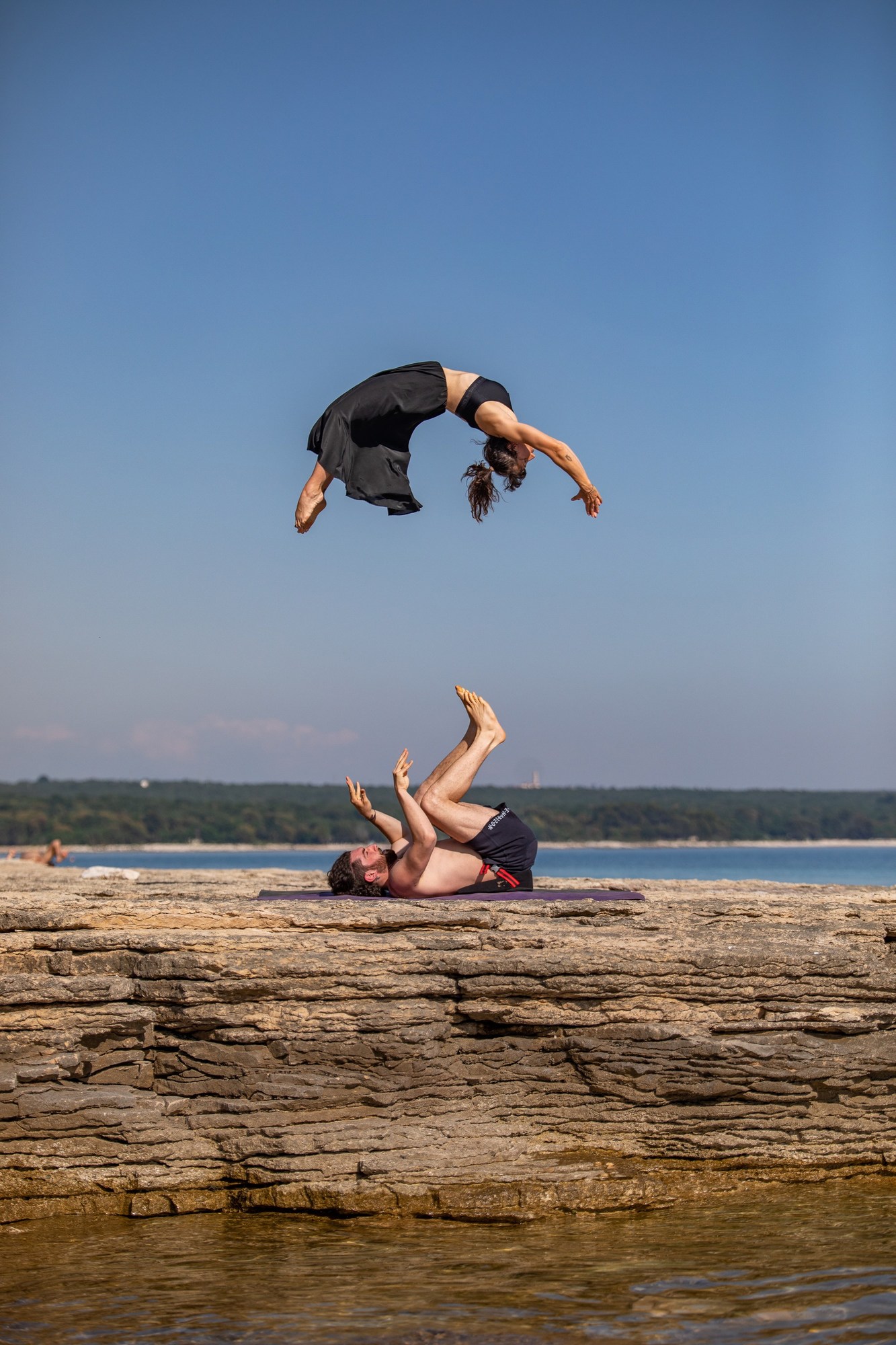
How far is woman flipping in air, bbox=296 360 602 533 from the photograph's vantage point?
870 cm

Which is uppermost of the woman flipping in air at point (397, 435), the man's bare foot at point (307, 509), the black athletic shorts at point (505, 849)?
the woman flipping in air at point (397, 435)

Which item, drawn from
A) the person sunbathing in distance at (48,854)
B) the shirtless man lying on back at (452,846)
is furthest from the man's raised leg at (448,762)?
the person sunbathing in distance at (48,854)

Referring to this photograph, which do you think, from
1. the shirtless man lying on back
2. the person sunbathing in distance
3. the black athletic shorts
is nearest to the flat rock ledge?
the shirtless man lying on back

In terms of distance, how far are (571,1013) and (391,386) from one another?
4.81m

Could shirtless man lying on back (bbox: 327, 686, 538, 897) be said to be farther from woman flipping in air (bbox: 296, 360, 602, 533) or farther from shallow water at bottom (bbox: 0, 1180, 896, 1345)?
shallow water at bottom (bbox: 0, 1180, 896, 1345)

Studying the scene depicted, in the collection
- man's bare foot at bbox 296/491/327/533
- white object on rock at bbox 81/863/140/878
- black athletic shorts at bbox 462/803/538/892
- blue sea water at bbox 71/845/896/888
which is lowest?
blue sea water at bbox 71/845/896/888

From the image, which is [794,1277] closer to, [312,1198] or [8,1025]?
[312,1198]

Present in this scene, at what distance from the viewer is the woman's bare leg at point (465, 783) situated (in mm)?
8766

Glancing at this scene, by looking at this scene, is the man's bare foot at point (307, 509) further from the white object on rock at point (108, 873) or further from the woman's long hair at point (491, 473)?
the white object on rock at point (108, 873)

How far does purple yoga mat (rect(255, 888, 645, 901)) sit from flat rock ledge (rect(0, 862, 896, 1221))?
14.9 inches

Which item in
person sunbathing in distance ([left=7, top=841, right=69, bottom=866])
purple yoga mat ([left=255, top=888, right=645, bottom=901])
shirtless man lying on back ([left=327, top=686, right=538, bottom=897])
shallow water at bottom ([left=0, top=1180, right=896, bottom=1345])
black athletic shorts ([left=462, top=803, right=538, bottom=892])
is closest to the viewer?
shallow water at bottom ([left=0, top=1180, right=896, bottom=1345])

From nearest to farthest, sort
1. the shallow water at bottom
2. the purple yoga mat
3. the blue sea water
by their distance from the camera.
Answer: the shallow water at bottom, the purple yoga mat, the blue sea water

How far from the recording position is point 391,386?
878cm

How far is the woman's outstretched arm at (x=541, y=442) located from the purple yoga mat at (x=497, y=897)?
2.89 meters
